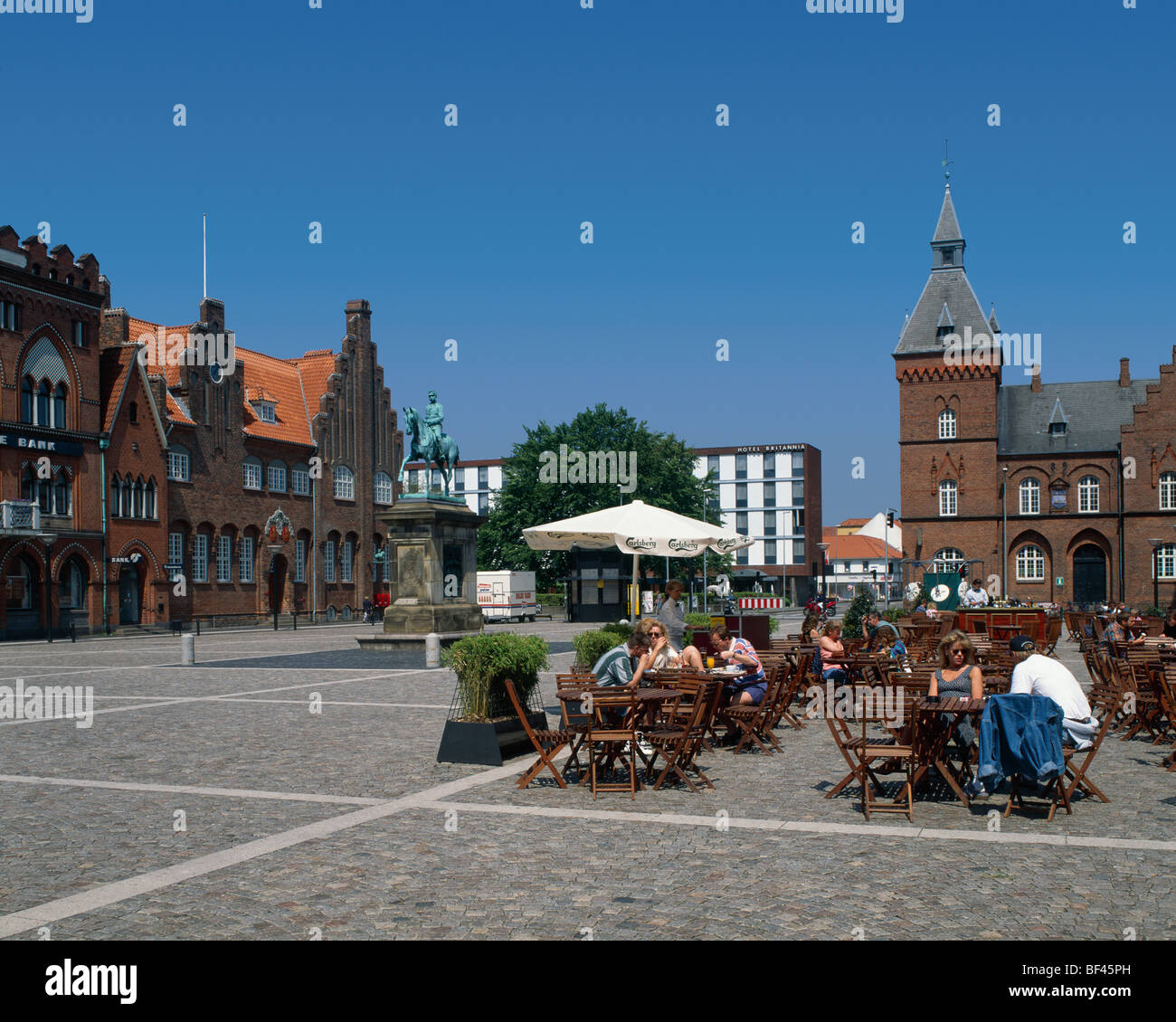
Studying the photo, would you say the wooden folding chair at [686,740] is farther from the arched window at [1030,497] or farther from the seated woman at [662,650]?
the arched window at [1030,497]

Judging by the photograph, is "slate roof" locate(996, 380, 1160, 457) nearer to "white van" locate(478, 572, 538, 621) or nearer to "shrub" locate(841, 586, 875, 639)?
"white van" locate(478, 572, 538, 621)

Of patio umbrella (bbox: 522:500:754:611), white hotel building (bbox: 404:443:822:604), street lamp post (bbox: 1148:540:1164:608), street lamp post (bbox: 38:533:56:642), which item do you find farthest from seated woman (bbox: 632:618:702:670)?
white hotel building (bbox: 404:443:822:604)

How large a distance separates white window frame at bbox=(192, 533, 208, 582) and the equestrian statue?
2297 cm

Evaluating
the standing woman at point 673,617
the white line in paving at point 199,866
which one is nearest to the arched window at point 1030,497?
the standing woman at point 673,617

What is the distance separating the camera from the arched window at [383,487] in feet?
219

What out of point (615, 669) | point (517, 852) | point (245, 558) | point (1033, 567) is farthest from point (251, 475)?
point (517, 852)

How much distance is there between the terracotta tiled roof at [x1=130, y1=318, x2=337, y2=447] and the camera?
54.5m

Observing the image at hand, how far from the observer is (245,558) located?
5625cm

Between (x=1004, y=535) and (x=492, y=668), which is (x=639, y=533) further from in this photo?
(x=1004, y=535)

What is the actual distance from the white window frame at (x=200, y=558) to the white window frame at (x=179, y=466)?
281 centimetres
